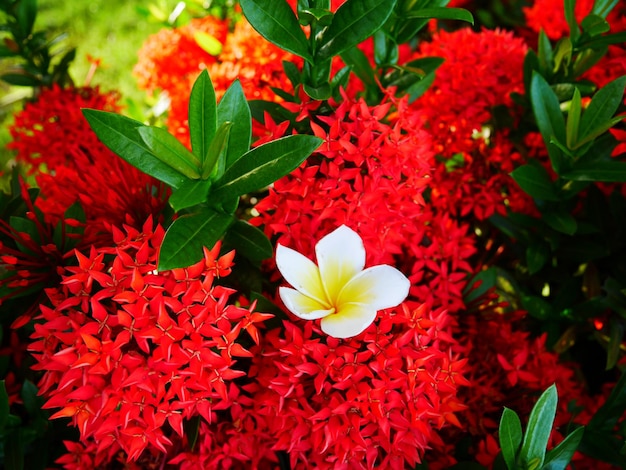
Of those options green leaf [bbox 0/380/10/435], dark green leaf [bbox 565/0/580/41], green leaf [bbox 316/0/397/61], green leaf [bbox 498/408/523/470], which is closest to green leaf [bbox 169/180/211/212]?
green leaf [bbox 316/0/397/61]

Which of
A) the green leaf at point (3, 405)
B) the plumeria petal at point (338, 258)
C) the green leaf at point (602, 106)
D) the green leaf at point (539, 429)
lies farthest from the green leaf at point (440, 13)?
the green leaf at point (3, 405)

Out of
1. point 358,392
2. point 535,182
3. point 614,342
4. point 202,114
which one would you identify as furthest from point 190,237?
point 614,342

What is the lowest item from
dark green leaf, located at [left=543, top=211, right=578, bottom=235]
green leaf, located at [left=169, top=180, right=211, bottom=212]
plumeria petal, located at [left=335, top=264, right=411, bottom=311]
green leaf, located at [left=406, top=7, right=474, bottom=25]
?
dark green leaf, located at [left=543, top=211, right=578, bottom=235]

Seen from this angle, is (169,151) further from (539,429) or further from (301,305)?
(539,429)

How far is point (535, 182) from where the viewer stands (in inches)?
38.4

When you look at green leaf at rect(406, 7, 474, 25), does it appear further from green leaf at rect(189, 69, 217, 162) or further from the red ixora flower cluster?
the red ixora flower cluster

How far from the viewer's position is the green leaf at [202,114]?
2.29 ft

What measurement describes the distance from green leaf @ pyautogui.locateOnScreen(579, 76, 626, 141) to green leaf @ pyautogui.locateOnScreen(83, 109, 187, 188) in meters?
0.65

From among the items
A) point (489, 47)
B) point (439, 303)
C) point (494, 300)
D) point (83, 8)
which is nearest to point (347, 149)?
point (439, 303)

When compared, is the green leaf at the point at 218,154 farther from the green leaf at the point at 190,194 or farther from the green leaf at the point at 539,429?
the green leaf at the point at 539,429

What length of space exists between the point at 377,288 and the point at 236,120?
283 millimetres

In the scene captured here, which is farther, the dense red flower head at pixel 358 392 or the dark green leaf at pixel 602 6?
the dark green leaf at pixel 602 6

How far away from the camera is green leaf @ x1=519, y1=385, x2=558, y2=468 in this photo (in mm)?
703

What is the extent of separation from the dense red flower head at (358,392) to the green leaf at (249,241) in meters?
0.11
